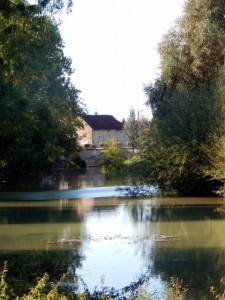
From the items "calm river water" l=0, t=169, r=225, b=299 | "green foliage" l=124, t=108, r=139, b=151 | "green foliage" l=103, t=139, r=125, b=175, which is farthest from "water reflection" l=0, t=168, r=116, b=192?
"green foliage" l=124, t=108, r=139, b=151

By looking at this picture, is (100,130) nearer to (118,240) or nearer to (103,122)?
(103,122)

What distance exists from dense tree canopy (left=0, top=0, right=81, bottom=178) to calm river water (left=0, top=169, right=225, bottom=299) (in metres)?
4.16

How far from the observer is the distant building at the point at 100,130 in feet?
348

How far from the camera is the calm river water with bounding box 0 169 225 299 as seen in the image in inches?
579

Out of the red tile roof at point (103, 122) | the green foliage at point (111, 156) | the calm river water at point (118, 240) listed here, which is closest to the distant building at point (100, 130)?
the red tile roof at point (103, 122)

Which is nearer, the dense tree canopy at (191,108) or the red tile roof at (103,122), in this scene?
the dense tree canopy at (191,108)

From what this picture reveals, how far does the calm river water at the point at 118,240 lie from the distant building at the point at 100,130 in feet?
234

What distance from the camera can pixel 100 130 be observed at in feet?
350

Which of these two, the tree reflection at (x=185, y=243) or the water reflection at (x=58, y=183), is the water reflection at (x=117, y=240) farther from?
the water reflection at (x=58, y=183)

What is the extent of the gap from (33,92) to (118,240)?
26223mm

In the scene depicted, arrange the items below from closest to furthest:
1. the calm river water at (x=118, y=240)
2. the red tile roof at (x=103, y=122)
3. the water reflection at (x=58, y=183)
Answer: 1. the calm river water at (x=118, y=240)
2. the water reflection at (x=58, y=183)
3. the red tile roof at (x=103, y=122)

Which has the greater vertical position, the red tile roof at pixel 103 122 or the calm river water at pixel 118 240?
the red tile roof at pixel 103 122

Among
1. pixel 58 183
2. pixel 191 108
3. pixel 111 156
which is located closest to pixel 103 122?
pixel 111 156

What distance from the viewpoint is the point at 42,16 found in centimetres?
1856
